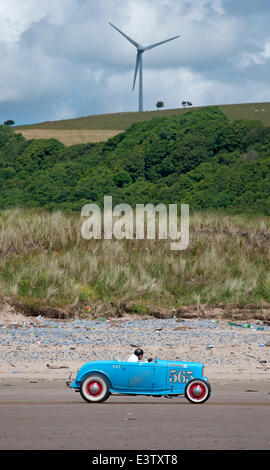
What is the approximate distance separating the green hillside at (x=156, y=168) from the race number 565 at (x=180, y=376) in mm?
29311

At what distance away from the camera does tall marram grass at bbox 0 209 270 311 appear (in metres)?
15.1

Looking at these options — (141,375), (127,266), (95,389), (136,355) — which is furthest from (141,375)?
(127,266)

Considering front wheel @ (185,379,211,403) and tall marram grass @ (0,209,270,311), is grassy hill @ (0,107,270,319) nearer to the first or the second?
tall marram grass @ (0,209,270,311)

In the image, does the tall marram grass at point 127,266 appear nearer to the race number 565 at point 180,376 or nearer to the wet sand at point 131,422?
the wet sand at point 131,422

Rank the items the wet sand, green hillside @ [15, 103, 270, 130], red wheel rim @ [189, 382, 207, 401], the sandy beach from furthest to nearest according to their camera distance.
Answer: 1. green hillside @ [15, 103, 270, 130]
2. the sandy beach
3. red wheel rim @ [189, 382, 207, 401]
4. the wet sand

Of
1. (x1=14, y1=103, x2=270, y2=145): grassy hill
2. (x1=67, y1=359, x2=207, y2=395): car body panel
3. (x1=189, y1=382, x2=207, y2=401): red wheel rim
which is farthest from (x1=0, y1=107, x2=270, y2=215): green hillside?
(x1=67, y1=359, x2=207, y2=395): car body panel

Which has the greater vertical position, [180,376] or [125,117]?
[125,117]

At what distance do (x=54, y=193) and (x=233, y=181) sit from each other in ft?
41.3

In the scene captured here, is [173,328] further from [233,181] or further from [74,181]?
[74,181]

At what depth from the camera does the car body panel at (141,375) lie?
264 inches

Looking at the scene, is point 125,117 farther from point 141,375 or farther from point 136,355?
point 141,375

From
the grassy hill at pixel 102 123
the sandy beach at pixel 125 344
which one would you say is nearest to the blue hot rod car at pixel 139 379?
the sandy beach at pixel 125 344

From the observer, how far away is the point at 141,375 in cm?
671

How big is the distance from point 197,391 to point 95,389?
104cm
